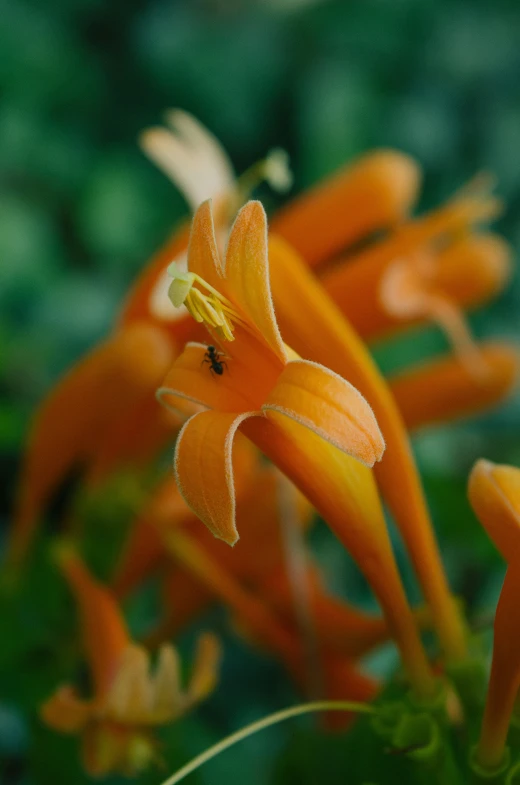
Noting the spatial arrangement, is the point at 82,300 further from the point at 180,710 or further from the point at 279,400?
the point at 279,400

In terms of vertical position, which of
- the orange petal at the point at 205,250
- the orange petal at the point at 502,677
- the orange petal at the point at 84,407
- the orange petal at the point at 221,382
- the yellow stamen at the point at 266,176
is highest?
the orange petal at the point at 205,250

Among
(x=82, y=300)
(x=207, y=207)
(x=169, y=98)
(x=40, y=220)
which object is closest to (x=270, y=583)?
(x=207, y=207)

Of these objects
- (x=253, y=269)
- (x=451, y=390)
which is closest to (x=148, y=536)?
(x=451, y=390)

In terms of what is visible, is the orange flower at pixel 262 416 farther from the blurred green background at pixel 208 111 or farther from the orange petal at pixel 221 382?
the blurred green background at pixel 208 111

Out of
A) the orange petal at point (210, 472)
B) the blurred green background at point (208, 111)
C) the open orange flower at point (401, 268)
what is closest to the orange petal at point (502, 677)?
the orange petal at point (210, 472)

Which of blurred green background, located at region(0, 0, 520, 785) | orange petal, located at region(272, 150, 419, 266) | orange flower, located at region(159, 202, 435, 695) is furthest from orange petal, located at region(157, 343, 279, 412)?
blurred green background, located at region(0, 0, 520, 785)

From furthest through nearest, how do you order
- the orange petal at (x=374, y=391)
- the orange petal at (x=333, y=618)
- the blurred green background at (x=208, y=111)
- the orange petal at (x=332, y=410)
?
the blurred green background at (x=208, y=111)
the orange petal at (x=333, y=618)
the orange petal at (x=374, y=391)
the orange petal at (x=332, y=410)

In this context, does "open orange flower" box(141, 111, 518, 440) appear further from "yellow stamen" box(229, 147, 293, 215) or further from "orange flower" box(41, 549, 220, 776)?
"orange flower" box(41, 549, 220, 776)
